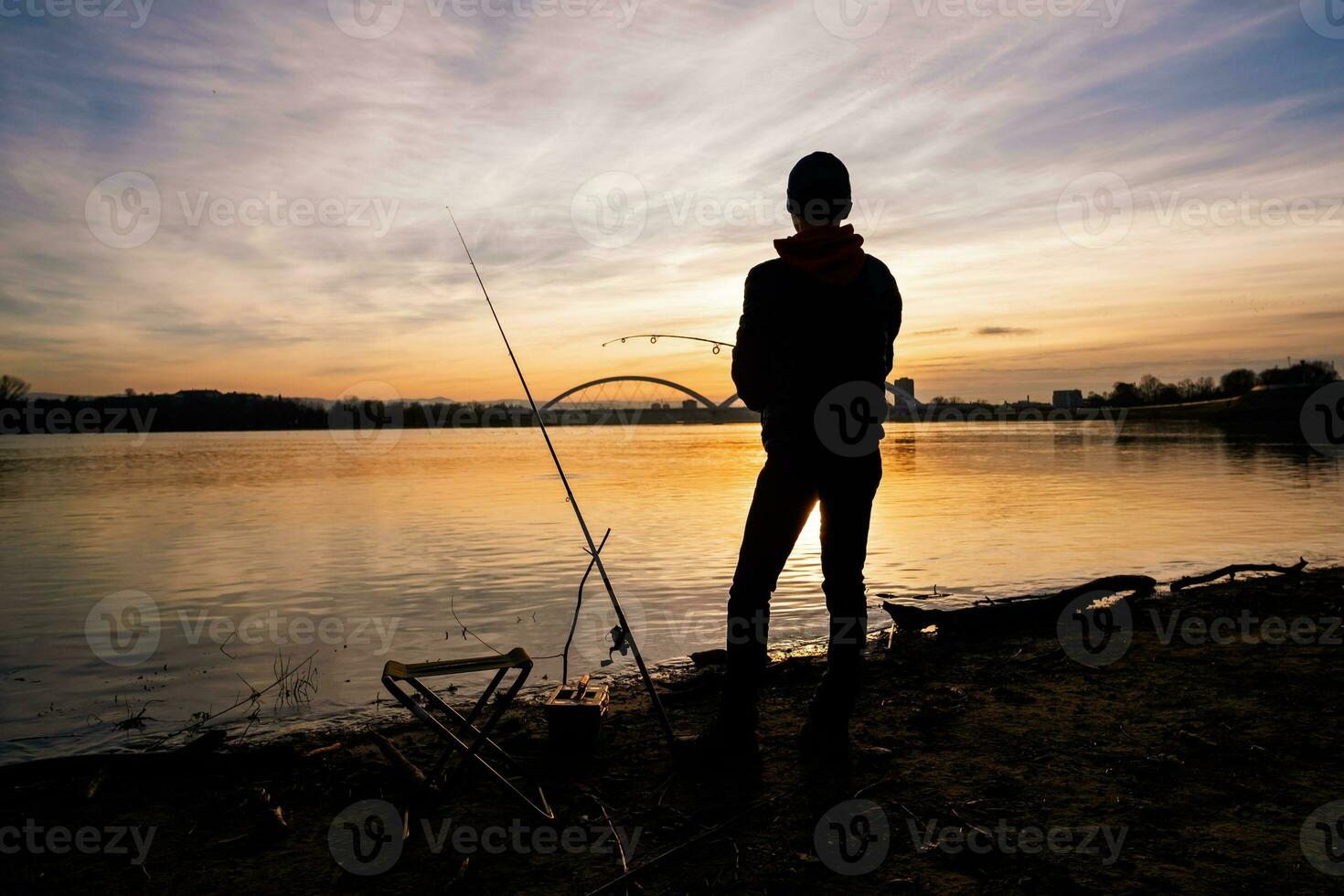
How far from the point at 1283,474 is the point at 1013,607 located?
23658 millimetres

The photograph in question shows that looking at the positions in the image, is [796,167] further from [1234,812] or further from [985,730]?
[1234,812]

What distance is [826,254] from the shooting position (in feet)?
11.5

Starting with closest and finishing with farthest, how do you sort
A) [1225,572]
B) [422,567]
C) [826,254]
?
1. [826,254]
2. [1225,572]
3. [422,567]

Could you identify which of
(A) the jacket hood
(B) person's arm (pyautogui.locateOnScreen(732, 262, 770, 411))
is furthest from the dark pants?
(A) the jacket hood

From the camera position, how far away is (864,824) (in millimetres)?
3002

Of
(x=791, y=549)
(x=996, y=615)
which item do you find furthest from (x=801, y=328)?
(x=996, y=615)

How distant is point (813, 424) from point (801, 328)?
0.43 m

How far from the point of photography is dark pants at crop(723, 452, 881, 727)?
357 cm

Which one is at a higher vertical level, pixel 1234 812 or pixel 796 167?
pixel 796 167

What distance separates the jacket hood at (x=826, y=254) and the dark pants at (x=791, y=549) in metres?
0.80

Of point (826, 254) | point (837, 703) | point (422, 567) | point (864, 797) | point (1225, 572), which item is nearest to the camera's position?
point (864, 797)

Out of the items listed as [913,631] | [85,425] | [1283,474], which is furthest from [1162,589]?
[85,425]

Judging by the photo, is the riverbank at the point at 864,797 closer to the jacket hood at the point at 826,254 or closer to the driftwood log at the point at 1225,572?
the jacket hood at the point at 826,254

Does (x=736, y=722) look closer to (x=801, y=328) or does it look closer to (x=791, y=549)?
(x=791, y=549)
